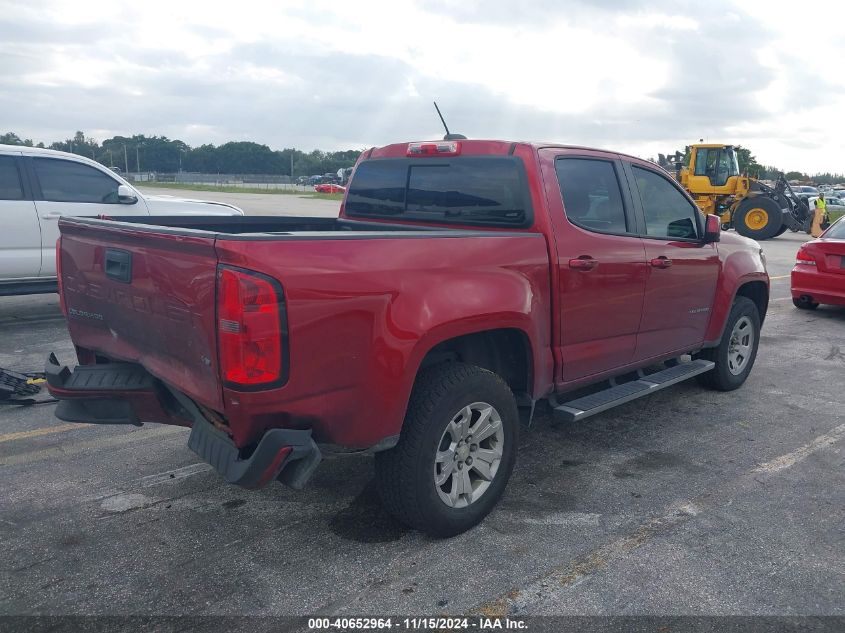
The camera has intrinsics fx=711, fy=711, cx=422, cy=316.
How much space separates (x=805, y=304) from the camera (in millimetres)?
9859

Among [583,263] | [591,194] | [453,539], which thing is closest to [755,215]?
[591,194]

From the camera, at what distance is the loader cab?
22062 mm

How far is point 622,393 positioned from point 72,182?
21.6 ft

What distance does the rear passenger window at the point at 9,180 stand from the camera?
7.49 metres

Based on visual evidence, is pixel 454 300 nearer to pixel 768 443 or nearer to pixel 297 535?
pixel 297 535

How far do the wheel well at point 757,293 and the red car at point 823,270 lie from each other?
11.7 feet

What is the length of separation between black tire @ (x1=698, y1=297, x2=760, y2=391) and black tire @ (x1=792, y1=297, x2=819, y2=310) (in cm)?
435

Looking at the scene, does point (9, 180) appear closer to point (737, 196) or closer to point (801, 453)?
point (801, 453)

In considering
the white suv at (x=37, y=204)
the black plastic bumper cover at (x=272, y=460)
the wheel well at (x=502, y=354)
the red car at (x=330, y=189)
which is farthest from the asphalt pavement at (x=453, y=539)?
the red car at (x=330, y=189)

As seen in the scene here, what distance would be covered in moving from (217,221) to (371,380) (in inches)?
84.6

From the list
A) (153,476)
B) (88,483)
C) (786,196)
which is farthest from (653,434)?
(786,196)

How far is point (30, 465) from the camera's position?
4.03 m

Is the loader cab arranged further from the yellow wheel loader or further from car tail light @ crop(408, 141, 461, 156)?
car tail light @ crop(408, 141, 461, 156)

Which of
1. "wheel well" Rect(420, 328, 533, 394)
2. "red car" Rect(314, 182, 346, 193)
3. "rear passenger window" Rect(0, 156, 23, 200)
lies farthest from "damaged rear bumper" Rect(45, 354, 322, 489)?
"red car" Rect(314, 182, 346, 193)
